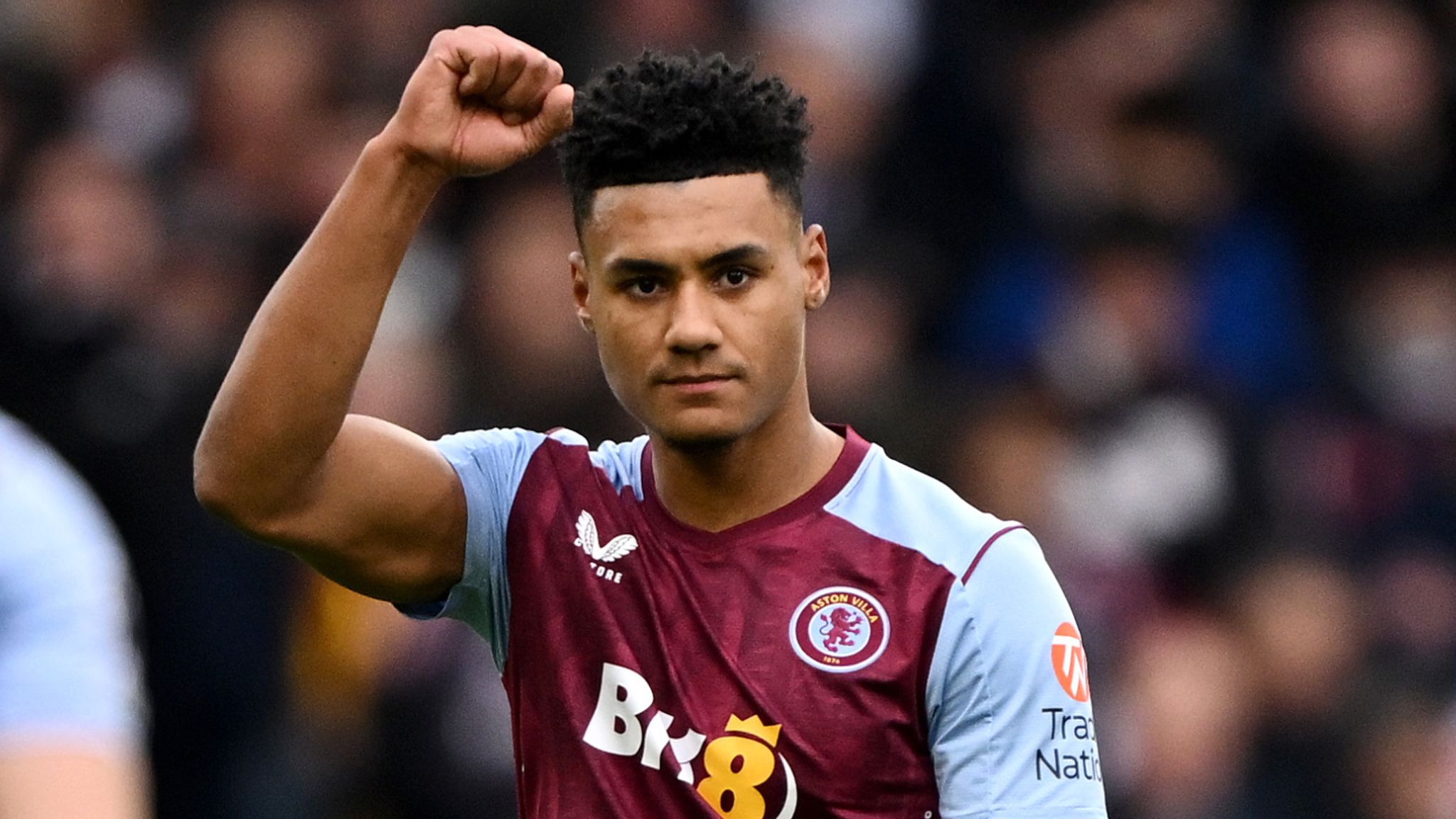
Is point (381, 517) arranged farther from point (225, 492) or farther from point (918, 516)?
point (918, 516)

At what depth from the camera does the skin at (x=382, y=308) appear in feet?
12.1

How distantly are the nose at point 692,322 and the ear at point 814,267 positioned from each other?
280 mm

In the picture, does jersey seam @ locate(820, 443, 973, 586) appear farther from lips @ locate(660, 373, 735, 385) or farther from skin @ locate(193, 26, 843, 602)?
lips @ locate(660, 373, 735, 385)

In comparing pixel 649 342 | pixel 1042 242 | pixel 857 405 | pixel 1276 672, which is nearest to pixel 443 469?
pixel 649 342

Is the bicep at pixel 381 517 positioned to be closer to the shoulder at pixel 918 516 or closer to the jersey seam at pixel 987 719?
the shoulder at pixel 918 516

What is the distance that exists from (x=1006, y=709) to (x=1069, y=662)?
149 millimetres

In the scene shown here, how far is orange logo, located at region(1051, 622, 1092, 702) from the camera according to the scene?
12.6ft

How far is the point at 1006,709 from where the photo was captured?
3.79 m

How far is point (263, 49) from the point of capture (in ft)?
30.0

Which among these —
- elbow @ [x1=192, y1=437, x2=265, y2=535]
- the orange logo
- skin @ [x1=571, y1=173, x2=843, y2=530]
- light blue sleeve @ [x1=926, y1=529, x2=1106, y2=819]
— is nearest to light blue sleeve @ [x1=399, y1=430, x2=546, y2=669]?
skin @ [x1=571, y1=173, x2=843, y2=530]

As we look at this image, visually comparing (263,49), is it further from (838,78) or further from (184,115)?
(838,78)

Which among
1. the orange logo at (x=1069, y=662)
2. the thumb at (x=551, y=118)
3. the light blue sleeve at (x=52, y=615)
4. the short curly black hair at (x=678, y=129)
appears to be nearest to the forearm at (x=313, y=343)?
the thumb at (x=551, y=118)

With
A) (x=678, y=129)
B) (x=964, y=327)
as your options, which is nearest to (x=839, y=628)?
(x=678, y=129)

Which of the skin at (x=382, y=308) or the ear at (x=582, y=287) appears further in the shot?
the ear at (x=582, y=287)
